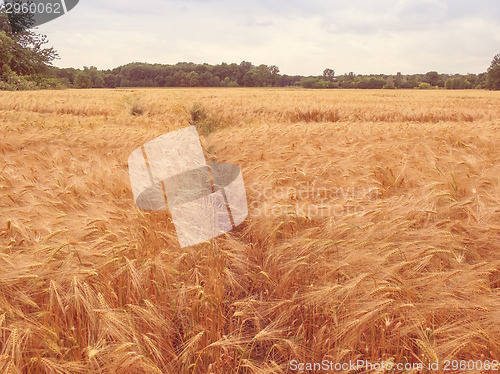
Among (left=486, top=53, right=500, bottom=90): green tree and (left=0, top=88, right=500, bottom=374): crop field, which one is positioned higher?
(left=486, top=53, right=500, bottom=90): green tree

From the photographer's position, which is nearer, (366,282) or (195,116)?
(366,282)

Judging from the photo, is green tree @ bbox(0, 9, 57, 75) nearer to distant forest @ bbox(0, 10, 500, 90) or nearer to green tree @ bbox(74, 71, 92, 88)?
distant forest @ bbox(0, 10, 500, 90)

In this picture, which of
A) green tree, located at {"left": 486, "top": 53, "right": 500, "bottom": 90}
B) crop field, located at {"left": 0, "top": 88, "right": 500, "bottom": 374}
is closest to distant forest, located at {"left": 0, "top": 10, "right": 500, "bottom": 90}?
green tree, located at {"left": 486, "top": 53, "right": 500, "bottom": 90}

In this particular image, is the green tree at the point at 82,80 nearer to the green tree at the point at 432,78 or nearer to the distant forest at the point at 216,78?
the distant forest at the point at 216,78

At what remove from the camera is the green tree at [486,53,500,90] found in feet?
157

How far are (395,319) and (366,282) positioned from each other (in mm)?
201

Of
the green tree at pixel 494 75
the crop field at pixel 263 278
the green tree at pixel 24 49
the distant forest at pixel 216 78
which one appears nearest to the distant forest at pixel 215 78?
the distant forest at pixel 216 78

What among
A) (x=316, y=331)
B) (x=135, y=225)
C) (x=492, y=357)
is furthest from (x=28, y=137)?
(x=492, y=357)

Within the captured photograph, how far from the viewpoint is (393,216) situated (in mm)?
1952

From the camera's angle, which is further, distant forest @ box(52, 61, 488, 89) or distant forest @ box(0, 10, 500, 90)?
distant forest @ box(52, 61, 488, 89)

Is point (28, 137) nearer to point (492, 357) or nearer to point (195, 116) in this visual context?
point (492, 357)

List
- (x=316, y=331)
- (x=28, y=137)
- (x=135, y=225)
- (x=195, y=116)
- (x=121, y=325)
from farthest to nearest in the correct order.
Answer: (x=195, y=116), (x=28, y=137), (x=135, y=225), (x=316, y=331), (x=121, y=325)

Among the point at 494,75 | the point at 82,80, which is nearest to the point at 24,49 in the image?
the point at 82,80

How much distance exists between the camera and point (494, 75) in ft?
159
